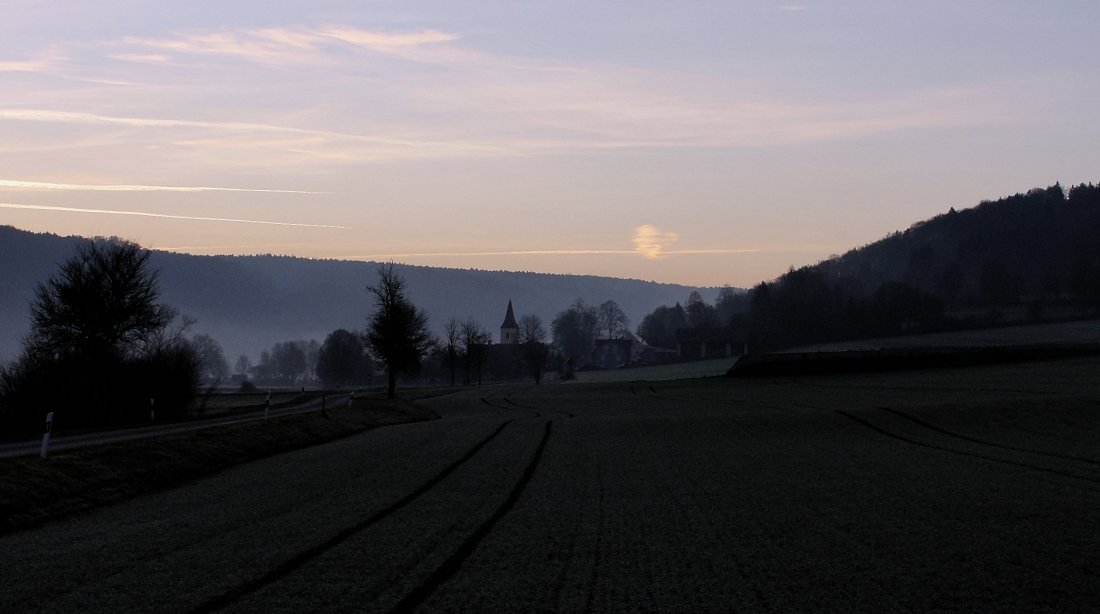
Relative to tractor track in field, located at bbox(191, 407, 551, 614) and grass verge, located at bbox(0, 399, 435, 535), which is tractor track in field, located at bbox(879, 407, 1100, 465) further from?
grass verge, located at bbox(0, 399, 435, 535)

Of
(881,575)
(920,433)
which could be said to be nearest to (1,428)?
(920,433)

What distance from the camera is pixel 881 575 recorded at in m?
14.3

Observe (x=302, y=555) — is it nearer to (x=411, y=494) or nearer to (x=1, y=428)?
(x=411, y=494)

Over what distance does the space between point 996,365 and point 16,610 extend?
8305 centimetres

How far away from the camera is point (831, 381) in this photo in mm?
82062

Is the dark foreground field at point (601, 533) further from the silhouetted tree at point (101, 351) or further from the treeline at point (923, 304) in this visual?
the treeline at point (923, 304)

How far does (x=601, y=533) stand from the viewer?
1778 centimetres

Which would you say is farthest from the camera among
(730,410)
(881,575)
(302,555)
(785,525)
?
(730,410)

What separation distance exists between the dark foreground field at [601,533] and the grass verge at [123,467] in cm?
80

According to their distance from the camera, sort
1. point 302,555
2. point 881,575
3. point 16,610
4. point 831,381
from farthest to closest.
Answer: point 831,381
point 302,555
point 881,575
point 16,610

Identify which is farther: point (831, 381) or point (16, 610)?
point (831, 381)

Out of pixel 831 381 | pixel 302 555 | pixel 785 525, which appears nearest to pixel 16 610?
pixel 302 555

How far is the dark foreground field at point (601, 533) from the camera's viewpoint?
13.2 metres

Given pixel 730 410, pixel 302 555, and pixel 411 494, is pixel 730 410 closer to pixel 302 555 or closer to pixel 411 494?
pixel 411 494
